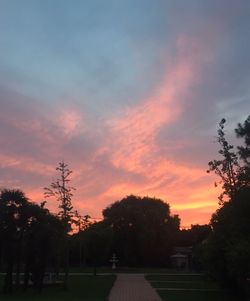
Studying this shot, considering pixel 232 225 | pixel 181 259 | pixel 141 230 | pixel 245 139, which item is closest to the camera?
pixel 232 225

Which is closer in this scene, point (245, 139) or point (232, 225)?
point (232, 225)

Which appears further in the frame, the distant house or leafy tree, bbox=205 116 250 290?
the distant house

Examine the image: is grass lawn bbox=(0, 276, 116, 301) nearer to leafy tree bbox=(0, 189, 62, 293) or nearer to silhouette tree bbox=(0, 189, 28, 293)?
leafy tree bbox=(0, 189, 62, 293)

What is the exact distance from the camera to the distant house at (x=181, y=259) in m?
80.6

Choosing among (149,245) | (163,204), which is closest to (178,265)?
(149,245)

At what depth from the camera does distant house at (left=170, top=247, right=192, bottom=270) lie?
265 feet

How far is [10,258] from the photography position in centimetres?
3106

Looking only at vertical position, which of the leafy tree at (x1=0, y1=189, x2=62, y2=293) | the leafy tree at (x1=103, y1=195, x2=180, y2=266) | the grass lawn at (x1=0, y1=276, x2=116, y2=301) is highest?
the leafy tree at (x1=103, y1=195, x2=180, y2=266)

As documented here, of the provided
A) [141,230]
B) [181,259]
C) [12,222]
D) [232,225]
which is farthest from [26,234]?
[181,259]

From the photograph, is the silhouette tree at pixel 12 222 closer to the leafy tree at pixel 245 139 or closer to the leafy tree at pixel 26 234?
the leafy tree at pixel 26 234

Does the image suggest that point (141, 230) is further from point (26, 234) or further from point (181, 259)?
point (26, 234)

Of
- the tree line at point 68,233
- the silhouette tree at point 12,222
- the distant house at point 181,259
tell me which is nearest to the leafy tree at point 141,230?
the distant house at point 181,259

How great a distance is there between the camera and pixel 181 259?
83750 millimetres

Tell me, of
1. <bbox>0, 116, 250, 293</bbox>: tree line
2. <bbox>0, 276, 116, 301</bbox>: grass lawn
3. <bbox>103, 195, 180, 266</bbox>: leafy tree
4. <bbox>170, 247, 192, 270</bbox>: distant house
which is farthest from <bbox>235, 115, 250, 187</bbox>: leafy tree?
<bbox>103, 195, 180, 266</bbox>: leafy tree
